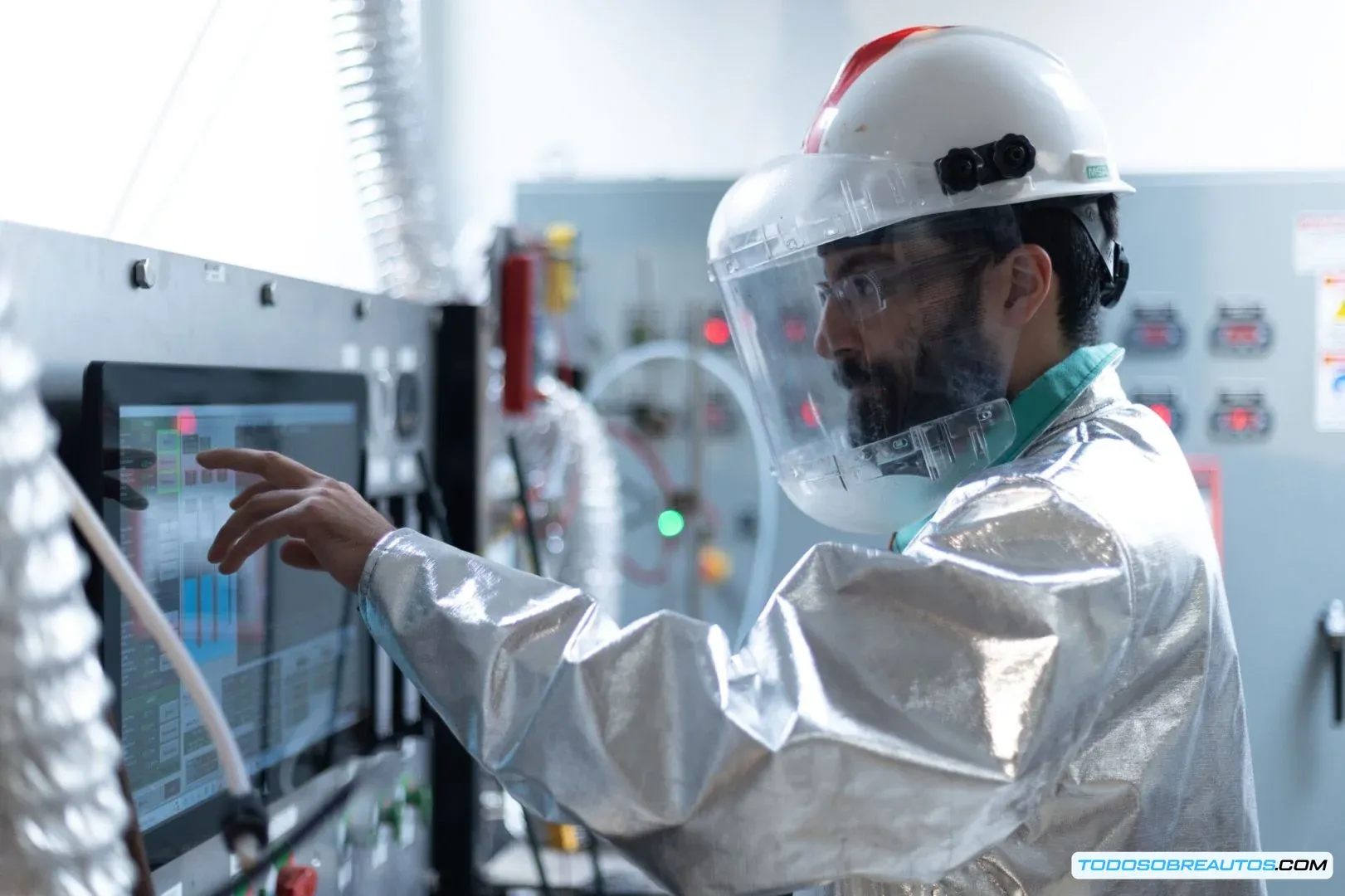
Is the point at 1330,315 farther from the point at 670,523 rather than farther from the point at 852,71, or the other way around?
the point at 852,71

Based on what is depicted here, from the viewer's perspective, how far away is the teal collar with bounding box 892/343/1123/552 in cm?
116

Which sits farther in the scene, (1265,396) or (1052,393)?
(1265,396)

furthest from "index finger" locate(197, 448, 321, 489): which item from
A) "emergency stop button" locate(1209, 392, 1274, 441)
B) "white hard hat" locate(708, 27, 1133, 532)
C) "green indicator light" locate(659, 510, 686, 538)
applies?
"emergency stop button" locate(1209, 392, 1274, 441)

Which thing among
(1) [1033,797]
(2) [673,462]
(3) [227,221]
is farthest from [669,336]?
(1) [1033,797]

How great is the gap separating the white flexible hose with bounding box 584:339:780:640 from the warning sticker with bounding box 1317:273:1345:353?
1124 mm

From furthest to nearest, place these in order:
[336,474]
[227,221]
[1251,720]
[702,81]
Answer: [702,81] < [1251,720] < [227,221] < [336,474]

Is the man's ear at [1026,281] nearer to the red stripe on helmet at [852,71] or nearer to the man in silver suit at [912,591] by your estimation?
the man in silver suit at [912,591]

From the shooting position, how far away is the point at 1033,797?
2.91ft

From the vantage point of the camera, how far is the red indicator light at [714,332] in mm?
2783

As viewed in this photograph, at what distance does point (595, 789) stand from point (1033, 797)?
32 centimetres

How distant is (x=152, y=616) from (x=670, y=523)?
6.76ft

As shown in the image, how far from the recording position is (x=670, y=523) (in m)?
2.75

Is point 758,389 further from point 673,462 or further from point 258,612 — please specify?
point 673,462

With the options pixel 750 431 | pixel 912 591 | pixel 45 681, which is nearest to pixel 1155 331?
pixel 750 431
